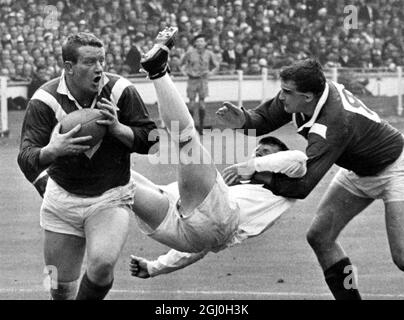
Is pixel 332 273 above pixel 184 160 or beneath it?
beneath

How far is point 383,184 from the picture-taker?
8250 millimetres

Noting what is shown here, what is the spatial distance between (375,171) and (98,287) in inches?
A: 94.0

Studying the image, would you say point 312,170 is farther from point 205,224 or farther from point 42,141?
point 42,141

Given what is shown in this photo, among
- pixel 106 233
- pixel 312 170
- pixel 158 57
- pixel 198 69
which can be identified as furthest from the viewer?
pixel 198 69

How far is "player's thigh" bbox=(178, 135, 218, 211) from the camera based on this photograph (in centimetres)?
737

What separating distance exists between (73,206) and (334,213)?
2169mm

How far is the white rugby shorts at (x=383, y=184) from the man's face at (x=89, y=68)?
229 centimetres

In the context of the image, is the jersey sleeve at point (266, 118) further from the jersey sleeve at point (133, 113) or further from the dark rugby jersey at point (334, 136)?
the jersey sleeve at point (133, 113)

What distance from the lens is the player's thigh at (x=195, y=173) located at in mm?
7371

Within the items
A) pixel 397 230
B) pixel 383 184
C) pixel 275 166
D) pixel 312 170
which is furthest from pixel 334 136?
pixel 397 230

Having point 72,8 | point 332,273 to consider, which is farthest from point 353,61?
point 332,273

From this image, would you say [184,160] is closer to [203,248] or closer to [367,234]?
[203,248]

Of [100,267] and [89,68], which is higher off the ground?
[89,68]

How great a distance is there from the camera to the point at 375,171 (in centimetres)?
824
